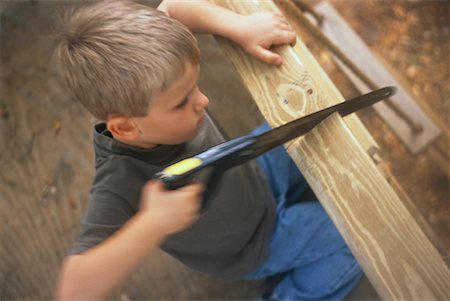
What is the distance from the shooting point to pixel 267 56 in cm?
75

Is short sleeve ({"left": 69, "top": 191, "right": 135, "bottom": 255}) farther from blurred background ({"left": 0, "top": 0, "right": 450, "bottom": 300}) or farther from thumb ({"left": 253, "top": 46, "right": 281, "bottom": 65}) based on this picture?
blurred background ({"left": 0, "top": 0, "right": 450, "bottom": 300})

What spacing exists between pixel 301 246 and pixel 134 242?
664 millimetres

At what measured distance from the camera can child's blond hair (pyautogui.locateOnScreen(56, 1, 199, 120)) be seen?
64 cm

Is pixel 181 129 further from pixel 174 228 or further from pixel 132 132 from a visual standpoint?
pixel 174 228

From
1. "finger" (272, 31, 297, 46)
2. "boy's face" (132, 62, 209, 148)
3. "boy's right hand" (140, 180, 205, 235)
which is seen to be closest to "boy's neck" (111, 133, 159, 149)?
"boy's face" (132, 62, 209, 148)

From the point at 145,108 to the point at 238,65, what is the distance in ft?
0.79

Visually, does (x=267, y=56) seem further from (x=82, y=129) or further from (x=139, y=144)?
(x=82, y=129)

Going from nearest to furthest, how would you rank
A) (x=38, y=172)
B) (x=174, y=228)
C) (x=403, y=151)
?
(x=174, y=228)
(x=403, y=151)
(x=38, y=172)

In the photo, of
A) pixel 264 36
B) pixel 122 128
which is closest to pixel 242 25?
pixel 264 36

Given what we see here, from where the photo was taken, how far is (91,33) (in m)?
0.67

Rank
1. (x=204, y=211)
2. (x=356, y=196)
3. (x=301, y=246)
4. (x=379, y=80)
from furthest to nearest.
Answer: (x=379, y=80) → (x=301, y=246) → (x=204, y=211) → (x=356, y=196)

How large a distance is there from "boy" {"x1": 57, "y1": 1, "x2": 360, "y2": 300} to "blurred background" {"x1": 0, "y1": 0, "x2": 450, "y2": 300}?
0.65 metres

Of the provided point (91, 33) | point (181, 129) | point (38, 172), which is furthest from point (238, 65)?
point (38, 172)

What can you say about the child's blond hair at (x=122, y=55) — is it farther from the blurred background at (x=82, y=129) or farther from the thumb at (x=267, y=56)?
the blurred background at (x=82, y=129)
